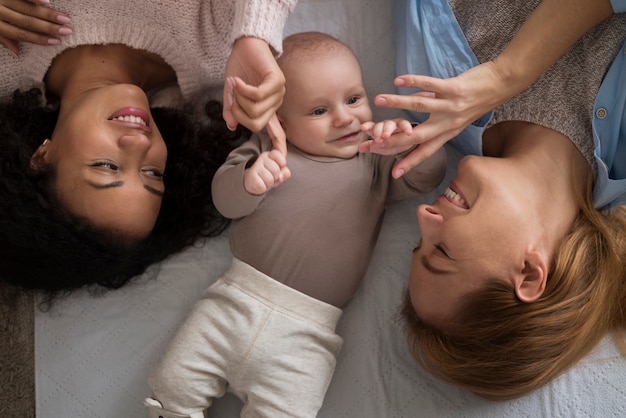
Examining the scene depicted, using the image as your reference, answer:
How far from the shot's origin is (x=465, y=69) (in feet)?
3.51

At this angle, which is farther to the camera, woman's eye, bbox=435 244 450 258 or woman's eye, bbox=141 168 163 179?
woman's eye, bbox=141 168 163 179

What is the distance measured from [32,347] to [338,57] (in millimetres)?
809

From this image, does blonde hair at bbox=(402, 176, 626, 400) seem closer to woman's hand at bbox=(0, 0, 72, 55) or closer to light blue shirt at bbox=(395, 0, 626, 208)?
light blue shirt at bbox=(395, 0, 626, 208)

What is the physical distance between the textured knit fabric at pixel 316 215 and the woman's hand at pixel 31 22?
0.37 meters

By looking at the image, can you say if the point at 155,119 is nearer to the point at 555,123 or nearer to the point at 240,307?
the point at 240,307

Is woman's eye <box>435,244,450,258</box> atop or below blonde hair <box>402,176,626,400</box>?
atop

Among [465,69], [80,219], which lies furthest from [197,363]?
[465,69]

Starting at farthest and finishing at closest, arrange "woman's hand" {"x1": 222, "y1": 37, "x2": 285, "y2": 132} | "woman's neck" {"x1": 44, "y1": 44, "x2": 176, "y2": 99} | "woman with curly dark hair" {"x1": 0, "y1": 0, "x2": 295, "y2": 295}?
"woman's neck" {"x1": 44, "y1": 44, "x2": 176, "y2": 99} < "woman with curly dark hair" {"x1": 0, "y1": 0, "x2": 295, "y2": 295} < "woman's hand" {"x1": 222, "y1": 37, "x2": 285, "y2": 132}

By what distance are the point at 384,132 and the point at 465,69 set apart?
0.26m

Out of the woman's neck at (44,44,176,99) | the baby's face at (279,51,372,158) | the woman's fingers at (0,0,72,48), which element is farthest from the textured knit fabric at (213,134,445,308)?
the woman's fingers at (0,0,72,48)

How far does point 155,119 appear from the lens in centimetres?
115

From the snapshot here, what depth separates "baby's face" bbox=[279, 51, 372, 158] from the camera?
40.6 inches

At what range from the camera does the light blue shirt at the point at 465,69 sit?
3.24ft

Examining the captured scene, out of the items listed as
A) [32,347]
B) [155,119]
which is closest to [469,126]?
[155,119]
